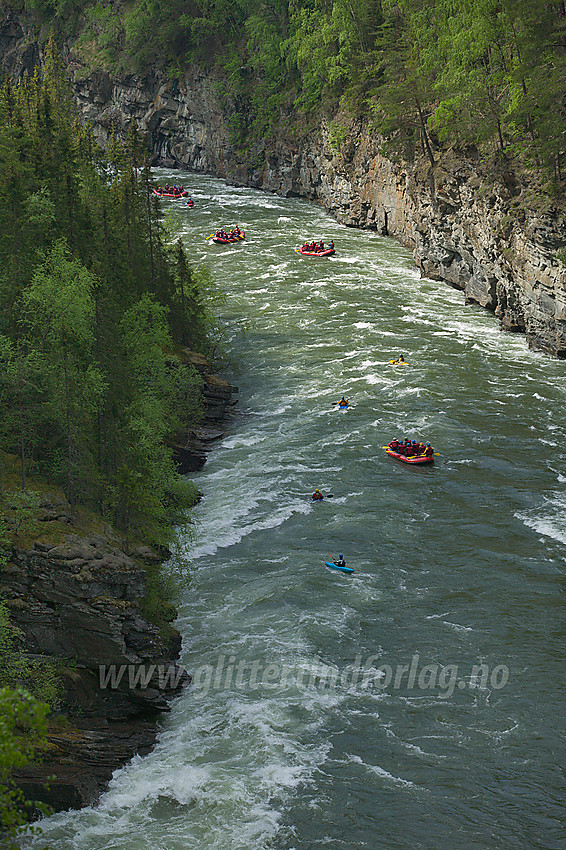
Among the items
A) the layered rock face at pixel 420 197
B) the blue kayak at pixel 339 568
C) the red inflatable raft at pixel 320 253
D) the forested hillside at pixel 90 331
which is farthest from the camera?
the red inflatable raft at pixel 320 253

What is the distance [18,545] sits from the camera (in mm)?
25531

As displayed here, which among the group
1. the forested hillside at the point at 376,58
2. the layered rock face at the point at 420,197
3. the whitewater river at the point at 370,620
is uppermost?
the forested hillside at the point at 376,58

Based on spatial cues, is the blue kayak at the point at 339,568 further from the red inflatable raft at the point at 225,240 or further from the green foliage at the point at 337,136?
the green foliage at the point at 337,136

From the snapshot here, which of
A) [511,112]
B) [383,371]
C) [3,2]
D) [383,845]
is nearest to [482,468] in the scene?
[383,371]

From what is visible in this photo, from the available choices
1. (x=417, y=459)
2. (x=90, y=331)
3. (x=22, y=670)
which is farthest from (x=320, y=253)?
(x=22, y=670)

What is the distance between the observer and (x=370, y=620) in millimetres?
31828

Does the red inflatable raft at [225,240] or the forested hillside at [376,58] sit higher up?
the forested hillside at [376,58]

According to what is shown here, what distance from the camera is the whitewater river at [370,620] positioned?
23984 millimetres

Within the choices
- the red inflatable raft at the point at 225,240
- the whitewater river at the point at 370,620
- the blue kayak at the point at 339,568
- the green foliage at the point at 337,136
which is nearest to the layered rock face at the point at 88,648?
the whitewater river at the point at 370,620

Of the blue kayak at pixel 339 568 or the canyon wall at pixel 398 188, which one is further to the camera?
the canyon wall at pixel 398 188

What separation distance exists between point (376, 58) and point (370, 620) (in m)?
77.9

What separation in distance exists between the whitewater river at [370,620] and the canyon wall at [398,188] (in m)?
4.48

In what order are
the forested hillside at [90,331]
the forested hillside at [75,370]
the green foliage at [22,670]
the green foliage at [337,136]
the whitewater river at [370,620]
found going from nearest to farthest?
1. the green foliage at [22,670]
2. the whitewater river at [370,620]
3. the forested hillside at [75,370]
4. the forested hillside at [90,331]
5. the green foliage at [337,136]

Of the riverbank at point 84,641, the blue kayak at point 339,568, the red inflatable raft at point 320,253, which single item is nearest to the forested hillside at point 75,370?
the riverbank at point 84,641
